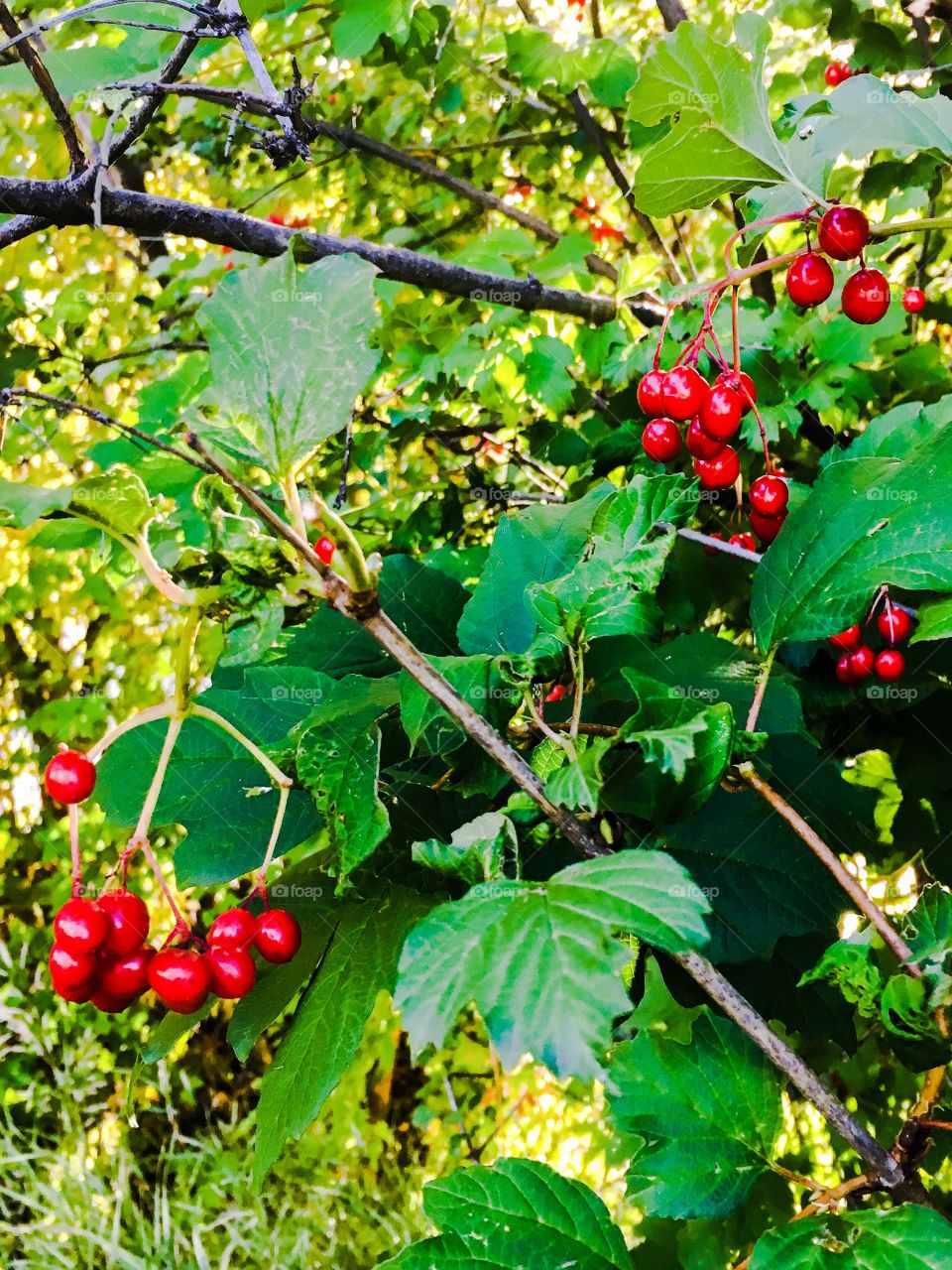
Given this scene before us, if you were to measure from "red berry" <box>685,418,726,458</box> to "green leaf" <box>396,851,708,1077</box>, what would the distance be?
1.51 ft

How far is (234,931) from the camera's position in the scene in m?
0.51

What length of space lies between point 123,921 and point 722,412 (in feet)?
1.69

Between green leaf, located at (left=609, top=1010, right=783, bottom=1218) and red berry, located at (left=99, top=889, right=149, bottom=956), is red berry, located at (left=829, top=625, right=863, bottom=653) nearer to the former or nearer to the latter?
green leaf, located at (left=609, top=1010, right=783, bottom=1218)

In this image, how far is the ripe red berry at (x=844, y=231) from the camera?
1.94 ft

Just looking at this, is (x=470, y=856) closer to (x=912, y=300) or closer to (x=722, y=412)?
(x=722, y=412)

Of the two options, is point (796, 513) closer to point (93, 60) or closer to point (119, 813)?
point (119, 813)

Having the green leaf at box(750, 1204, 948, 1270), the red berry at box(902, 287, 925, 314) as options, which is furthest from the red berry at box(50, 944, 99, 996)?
the red berry at box(902, 287, 925, 314)

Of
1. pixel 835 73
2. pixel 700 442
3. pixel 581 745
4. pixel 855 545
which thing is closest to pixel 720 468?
pixel 700 442

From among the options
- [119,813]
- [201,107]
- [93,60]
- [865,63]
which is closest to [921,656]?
[119,813]

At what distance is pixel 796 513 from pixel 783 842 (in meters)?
0.17

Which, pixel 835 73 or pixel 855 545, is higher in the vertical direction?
pixel 835 73

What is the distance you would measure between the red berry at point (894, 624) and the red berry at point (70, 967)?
558 millimetres

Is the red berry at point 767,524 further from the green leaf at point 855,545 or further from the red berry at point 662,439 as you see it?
the green leaf at point 855,545

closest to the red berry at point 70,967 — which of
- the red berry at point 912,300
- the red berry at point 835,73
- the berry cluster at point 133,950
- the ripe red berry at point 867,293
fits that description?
the berry cluster at point 133,950
